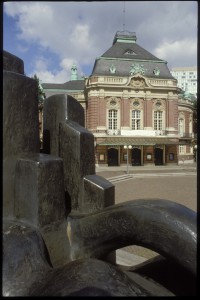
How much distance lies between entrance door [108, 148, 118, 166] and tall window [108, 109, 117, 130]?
2.55m

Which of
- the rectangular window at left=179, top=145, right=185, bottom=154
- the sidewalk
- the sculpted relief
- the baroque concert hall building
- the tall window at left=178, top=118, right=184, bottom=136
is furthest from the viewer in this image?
the tall window at left=178, top=118, right=184, bottom=136

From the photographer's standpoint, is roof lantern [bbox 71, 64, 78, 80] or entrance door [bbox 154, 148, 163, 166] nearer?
entrance door [bbox 154, 148, 163, 166]

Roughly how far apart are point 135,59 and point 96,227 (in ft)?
112

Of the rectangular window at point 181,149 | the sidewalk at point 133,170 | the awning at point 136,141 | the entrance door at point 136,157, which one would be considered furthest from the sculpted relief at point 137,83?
the rectangular window at point 181,149

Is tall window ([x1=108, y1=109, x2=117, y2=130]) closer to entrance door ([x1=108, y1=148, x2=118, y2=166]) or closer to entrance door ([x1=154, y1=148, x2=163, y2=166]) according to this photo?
Result: entrance door ([x1=108, y1=148, x2=118, y2=166])

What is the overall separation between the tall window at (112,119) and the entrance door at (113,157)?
2.55 meters

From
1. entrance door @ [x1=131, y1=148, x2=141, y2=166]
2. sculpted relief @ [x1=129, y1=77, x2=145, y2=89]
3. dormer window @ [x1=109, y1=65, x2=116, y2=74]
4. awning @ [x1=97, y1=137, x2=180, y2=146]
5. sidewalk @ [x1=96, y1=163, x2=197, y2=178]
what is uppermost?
dormer window @ [x1=109, y1=65, x2=116, y2=74]

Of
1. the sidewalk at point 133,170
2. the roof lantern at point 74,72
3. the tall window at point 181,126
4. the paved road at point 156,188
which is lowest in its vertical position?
the paved road at point 156,188

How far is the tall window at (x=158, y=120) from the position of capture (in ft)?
108

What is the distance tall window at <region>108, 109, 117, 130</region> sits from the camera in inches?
1251

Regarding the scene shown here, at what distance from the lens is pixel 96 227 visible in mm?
2021

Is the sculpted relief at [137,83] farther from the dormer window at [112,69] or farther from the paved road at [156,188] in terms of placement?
the paved road at [156,188]

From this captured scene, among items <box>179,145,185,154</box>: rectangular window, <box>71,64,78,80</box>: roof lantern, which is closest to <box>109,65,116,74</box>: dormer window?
<box>179,145,185,154</box>: rectangular window

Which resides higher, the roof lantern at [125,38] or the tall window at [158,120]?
the roof lantern at [125,38]
